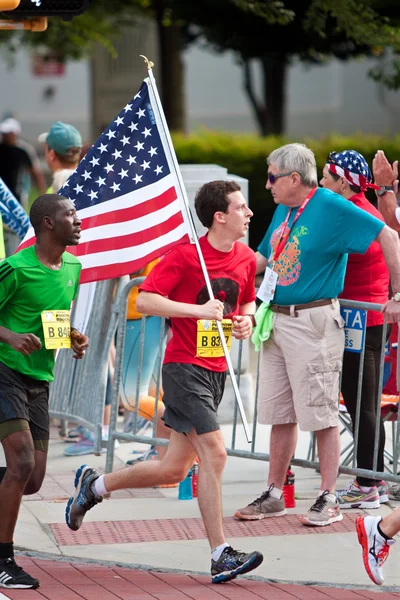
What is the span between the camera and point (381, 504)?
689 centimetres

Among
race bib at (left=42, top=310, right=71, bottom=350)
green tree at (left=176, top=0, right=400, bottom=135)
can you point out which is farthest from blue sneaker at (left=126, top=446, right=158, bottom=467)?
green tree at (left=176, top=0, right=400, bottom=135)

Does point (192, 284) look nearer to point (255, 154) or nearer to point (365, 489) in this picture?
point (365, 489)

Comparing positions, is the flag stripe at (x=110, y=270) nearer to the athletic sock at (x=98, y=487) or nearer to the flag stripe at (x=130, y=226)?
the flag stripe at (x=130, y=226)

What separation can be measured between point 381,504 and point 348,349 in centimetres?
96

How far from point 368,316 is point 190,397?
1.57m

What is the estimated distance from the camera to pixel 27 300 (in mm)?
5430

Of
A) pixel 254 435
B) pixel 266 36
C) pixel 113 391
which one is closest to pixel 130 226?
pixel 113 391

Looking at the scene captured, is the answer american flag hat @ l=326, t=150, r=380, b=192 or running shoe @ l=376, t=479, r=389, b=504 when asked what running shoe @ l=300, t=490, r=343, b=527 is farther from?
american flag hat @ l=326, t=150, r=380, b=192

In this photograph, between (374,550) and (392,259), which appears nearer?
(374,550)

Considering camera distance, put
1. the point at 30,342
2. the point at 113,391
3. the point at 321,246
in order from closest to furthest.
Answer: the point at 30,342 → the point at 321,246 → the point at 113,391

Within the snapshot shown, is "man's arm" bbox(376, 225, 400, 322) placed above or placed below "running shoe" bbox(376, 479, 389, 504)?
above

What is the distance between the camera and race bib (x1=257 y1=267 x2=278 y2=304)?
641 centimetres

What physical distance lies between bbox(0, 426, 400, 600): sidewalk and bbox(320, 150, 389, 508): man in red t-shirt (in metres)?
0.18

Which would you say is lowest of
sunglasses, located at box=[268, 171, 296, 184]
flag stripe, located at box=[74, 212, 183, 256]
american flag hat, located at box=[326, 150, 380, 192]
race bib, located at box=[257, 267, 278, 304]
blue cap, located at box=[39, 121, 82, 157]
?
race bib, located at box=[257, 267, 278, 304]
